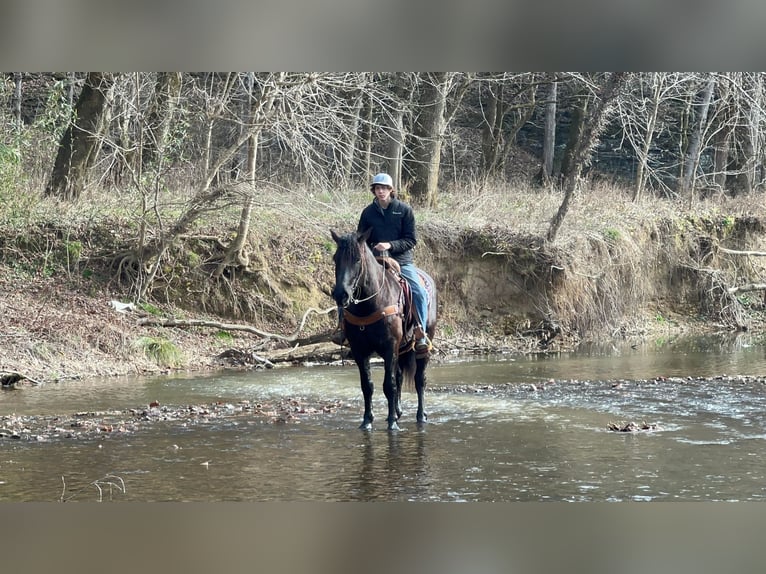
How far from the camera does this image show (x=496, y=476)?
6.72m

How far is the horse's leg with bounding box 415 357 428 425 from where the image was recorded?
898 cm

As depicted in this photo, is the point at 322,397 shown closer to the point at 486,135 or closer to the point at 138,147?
the point at 138,147

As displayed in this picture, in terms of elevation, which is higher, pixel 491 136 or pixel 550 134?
pixel 550 134

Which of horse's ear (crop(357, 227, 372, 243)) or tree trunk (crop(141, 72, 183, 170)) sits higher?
tree trunk (crop(141, 72, 183, 170))

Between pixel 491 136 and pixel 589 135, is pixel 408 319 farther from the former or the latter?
pixel 491 136

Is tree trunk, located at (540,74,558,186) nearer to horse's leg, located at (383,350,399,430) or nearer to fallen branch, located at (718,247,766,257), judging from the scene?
fallen branch, located at (718,247,766,257)

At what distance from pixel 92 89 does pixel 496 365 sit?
878 cm

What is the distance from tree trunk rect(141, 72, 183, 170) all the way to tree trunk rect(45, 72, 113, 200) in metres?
0.91

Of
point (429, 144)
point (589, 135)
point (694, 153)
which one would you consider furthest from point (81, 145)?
point (694, 153)

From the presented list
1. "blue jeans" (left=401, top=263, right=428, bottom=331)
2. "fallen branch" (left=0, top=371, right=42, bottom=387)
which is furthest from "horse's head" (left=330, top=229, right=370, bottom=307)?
"fallen branch" (left=0, top=371, right=42, bottom=387)

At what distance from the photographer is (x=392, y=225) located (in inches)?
344

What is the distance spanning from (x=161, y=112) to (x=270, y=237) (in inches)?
119

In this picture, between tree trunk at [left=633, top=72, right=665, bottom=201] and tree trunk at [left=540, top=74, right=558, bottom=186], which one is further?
tree trunk at [left=540, top=74, right=558, bottom=186]
